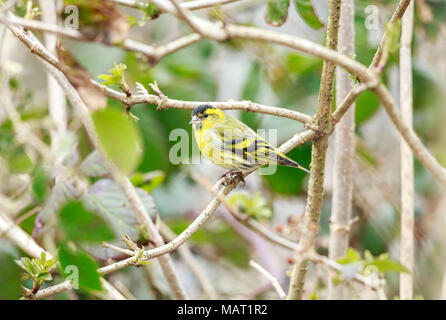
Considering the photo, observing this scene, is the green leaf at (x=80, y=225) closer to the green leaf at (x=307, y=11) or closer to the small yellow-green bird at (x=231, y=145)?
the small yellow-green bird at (x=231, y=145)

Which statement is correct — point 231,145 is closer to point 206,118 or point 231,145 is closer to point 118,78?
point 206,118

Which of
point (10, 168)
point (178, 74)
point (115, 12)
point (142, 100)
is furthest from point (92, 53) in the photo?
point (115, 12)

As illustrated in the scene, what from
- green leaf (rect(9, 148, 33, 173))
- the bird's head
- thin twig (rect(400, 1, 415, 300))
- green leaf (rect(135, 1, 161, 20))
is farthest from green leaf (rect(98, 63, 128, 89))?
thin twig (rect(400, 1, 415, 300))

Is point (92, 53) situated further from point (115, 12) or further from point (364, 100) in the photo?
point (115, 12)

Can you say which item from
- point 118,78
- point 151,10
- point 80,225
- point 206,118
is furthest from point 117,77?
point 206,118

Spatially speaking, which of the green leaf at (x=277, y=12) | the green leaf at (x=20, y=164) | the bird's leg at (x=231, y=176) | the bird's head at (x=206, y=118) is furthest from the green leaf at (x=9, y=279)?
the green leaf at (x=277, y=12)

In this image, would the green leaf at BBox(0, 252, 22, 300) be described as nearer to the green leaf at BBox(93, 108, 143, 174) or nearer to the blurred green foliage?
the green leaf at BBox(93, 108, 143, 174)

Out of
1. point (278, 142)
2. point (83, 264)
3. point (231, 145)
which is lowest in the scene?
point (83, 264)
